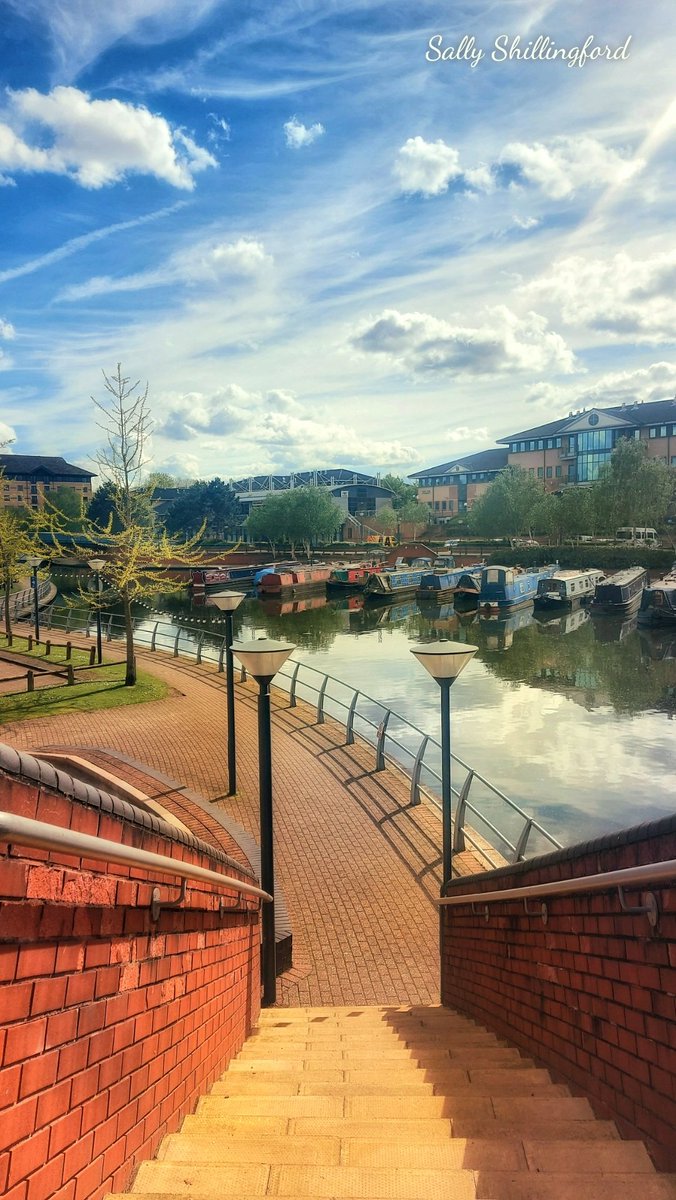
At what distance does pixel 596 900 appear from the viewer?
10.5 feet

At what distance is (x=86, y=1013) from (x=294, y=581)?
51.9m

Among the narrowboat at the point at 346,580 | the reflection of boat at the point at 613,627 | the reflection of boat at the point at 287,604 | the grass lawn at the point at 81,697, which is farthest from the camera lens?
the narrowboat at the point at 346,580

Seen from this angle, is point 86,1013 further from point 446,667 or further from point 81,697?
point 81,697

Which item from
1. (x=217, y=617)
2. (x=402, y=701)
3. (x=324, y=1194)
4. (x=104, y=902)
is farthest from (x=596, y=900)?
(x=217, y=617)

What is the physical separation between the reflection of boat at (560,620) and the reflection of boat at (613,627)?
0.88 meters

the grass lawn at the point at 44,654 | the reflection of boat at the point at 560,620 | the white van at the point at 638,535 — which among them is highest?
the white van at the point at 638,535

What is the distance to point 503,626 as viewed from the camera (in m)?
38.1

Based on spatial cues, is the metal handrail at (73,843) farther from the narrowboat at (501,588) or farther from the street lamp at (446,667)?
the narrowboat at (501,588)

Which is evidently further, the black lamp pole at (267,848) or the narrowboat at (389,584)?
the narrowboat at (389,584)

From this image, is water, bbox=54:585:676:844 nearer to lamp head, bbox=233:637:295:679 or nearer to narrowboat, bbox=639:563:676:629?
narrowboat, bbox=639:563:676:629

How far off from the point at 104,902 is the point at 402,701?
1824 cm

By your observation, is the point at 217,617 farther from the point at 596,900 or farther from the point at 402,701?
the point at 596,900

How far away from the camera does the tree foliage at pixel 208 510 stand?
92.6 meters

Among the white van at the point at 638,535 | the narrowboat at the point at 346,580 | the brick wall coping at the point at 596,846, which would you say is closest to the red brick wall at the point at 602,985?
the brick wall coping at the point at 596,846
